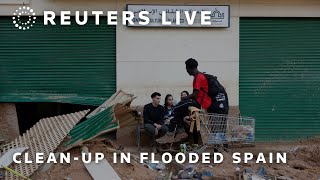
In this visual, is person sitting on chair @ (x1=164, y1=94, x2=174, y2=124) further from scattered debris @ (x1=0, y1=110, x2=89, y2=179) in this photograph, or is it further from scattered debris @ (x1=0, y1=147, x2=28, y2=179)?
scattered debris @ (x1=0, y1=147, x2=28, y2=179)

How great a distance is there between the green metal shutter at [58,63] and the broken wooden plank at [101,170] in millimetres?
4577

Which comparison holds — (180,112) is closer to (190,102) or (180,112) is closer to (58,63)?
(190,102)

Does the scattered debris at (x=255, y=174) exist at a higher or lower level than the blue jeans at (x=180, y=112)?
lower

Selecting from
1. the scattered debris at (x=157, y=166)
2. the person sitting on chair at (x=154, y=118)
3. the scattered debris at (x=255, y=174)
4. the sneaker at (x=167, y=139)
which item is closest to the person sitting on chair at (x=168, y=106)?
the person sitting on chair at (x=154, y=118)

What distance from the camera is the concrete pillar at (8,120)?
42.8 feet

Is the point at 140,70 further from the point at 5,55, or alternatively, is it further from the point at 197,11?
the point at 5,55

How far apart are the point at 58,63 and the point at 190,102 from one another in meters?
3.72

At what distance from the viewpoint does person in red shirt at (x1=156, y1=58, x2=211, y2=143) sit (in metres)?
10.5

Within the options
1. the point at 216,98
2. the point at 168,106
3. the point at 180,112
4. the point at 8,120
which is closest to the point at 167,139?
the point at 180,112

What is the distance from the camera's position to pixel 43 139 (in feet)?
31.6

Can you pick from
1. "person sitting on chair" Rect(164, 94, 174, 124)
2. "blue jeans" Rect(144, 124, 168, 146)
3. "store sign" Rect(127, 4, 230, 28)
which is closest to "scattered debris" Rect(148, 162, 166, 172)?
"blue jeans" Rect(144, 124, 168, 146)

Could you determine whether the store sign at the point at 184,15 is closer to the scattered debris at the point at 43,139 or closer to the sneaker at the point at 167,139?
the sneaker at the point at 167,139

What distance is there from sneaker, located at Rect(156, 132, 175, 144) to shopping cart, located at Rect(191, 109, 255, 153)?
154cm

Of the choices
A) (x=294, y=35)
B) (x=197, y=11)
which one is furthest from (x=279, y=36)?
(x=197, y=11)
